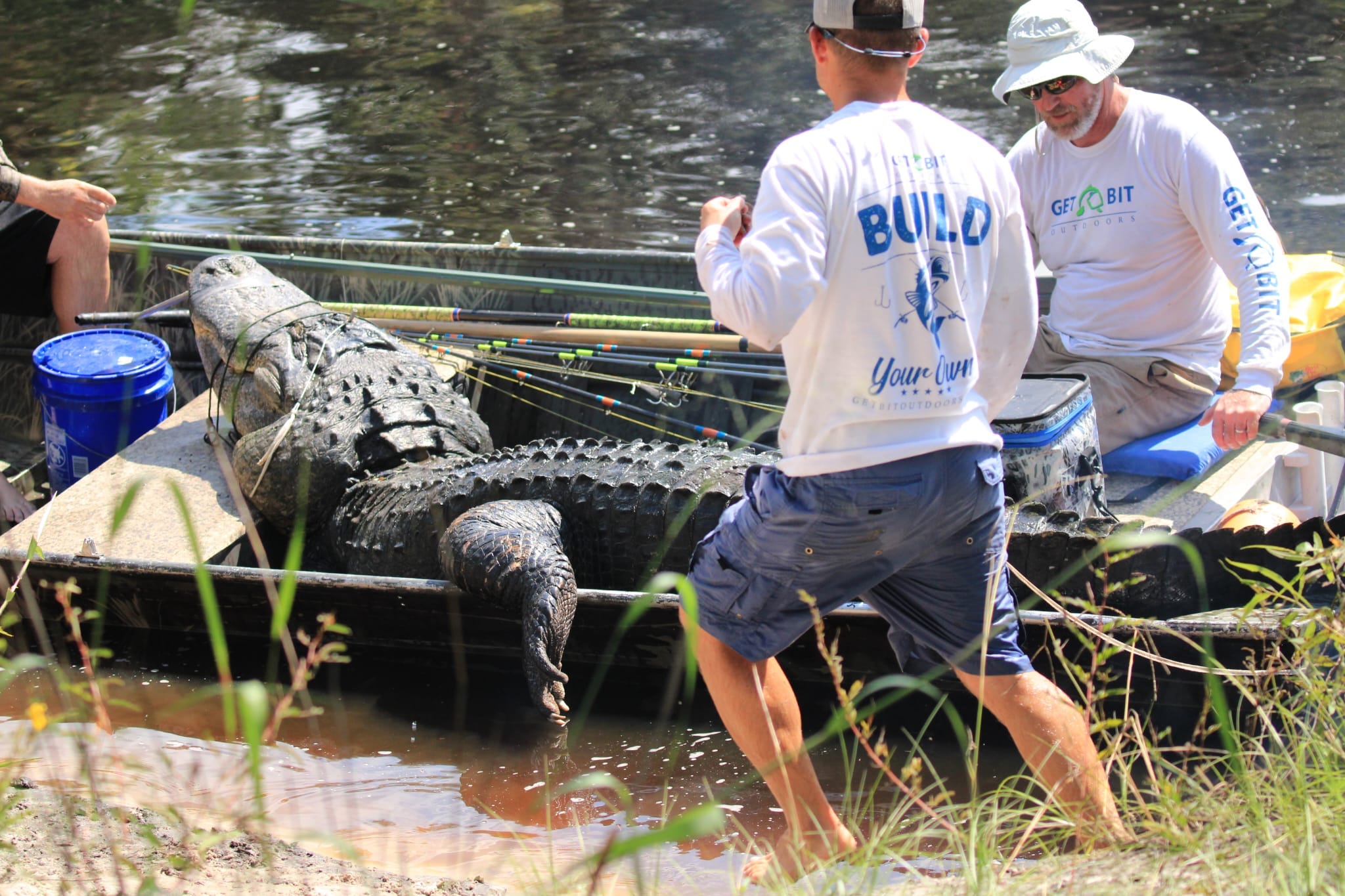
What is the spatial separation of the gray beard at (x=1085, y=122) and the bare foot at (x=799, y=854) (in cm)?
239

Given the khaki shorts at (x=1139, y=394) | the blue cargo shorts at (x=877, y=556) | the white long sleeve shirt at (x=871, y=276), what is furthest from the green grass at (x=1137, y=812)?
the khaki shorts at (x=1139, y=394)

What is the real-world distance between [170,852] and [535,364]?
2.48m

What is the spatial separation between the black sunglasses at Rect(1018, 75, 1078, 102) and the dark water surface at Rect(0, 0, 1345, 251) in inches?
166

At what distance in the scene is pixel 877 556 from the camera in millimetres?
2166

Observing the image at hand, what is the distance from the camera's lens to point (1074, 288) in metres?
3.95

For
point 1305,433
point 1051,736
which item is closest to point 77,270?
point 1051,736

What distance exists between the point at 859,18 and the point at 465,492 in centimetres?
224

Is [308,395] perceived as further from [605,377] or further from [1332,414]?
[1332,414]

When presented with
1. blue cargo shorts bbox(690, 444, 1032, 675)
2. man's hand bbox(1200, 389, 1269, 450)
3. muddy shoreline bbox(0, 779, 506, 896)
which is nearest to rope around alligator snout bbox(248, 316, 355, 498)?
muddy shoreline bbox(0, 779, 506, 896)

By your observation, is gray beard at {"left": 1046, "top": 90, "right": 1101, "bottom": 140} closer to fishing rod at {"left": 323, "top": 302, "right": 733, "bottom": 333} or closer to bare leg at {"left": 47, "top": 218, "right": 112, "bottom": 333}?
fishing rod at {"left": 323, "top": 302, "right": 733, "bottom": 333}

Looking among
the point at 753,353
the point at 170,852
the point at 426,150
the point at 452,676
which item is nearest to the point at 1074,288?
the point at 753,353

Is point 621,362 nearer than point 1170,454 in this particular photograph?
No

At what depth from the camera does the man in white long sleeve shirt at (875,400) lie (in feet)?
6.57

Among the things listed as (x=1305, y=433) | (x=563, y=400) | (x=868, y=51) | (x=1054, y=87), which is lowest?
(x=563, y=400)
